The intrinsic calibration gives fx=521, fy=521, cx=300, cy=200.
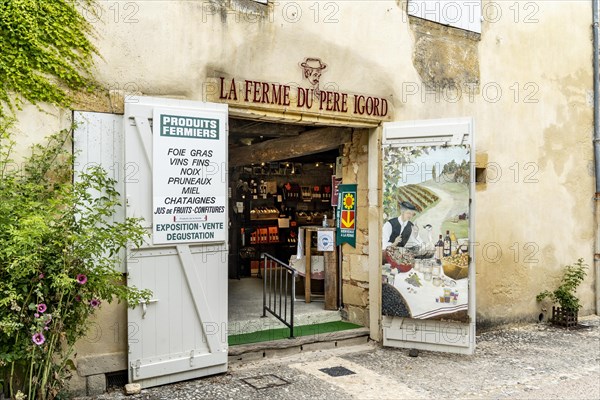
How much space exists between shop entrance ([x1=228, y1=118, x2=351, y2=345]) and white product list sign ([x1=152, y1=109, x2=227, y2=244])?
6.81ft

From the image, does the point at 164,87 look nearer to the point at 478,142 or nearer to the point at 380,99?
the point at 380,99

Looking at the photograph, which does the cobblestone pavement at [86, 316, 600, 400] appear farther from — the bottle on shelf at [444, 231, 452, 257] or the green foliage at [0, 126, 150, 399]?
the bottle on shelf at [444, 231, 452, 257]

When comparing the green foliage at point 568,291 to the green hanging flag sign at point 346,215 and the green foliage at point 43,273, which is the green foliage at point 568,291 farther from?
the green foliage at point 43,273

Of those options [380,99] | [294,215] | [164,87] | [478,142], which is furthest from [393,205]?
[294,215]

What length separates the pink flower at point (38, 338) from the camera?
3.62 m

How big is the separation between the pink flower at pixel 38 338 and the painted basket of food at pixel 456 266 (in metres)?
4.23

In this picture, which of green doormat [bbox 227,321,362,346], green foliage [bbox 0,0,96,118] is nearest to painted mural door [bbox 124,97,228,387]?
green foliage [bbox 0,0,96,118]

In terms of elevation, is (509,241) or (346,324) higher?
(509,241)

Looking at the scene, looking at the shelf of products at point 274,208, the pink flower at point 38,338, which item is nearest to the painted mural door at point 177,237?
the pink flower at point 38,338

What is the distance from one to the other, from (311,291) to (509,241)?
3045 mm

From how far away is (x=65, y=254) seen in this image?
3840mm

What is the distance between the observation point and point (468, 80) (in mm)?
7316

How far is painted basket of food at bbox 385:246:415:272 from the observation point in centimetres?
620

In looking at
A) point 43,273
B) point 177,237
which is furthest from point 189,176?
point 43,273
